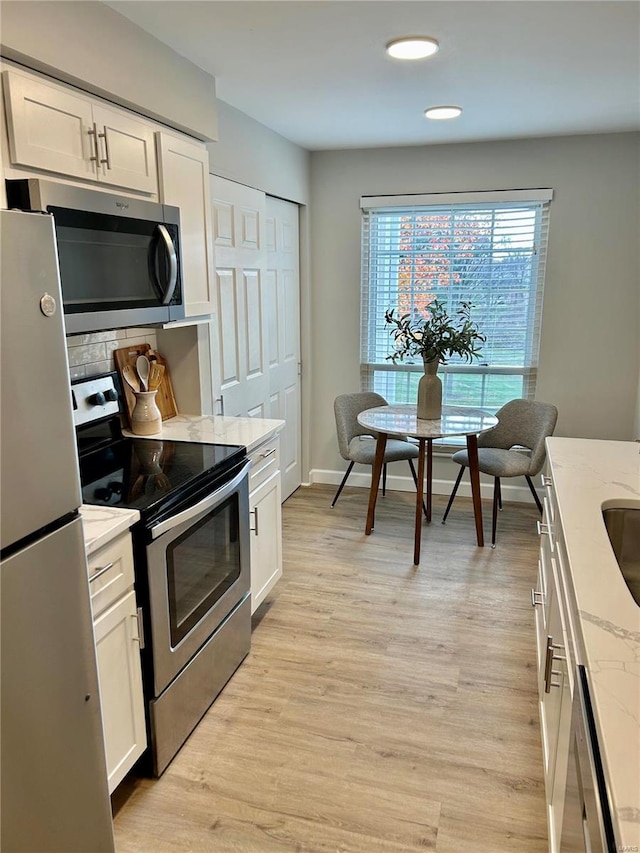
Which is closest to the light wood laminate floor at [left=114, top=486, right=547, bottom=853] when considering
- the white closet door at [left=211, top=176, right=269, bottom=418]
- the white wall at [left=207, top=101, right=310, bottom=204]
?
the white closet door at [left=211, top=176, right=269, bottom=418]

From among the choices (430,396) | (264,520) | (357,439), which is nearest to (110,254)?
(264,520)

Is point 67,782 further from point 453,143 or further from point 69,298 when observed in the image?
point 453,143

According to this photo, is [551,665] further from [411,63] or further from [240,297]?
[240,297]

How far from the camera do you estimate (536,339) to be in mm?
4207

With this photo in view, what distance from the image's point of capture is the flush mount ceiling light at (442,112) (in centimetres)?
317

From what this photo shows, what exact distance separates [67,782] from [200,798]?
2.23ft

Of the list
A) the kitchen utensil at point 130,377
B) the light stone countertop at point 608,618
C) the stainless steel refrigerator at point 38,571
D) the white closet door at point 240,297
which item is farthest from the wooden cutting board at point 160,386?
the light stone countertop at point 608,618

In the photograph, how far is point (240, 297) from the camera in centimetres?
347

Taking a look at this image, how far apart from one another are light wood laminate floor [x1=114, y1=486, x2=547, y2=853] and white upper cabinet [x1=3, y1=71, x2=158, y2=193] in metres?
1.94

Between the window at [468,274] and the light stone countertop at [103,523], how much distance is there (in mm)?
3083

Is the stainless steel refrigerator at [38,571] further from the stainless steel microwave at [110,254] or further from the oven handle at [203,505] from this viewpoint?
the stainless steel microwave at [110,254]

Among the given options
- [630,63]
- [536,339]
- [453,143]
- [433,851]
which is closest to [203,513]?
[433,851]

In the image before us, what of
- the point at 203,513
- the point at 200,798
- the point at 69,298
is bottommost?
the point at 200,798

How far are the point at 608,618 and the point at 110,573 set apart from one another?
49.1 inches
